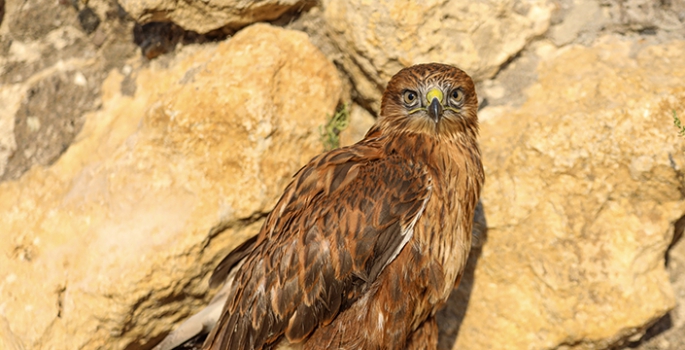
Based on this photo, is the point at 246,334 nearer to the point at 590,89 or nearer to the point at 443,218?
the point at 443,218

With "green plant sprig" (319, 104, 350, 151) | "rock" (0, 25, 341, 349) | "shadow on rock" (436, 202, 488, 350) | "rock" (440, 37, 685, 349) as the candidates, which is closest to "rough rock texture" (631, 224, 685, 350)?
"rock" (440, 37, 685, 349)

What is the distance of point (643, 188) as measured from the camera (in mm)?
4328

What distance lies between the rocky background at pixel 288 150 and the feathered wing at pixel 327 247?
2.43 ft

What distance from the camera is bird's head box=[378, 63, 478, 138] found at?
400 cm

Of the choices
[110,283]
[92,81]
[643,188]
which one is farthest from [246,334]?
[643,188]

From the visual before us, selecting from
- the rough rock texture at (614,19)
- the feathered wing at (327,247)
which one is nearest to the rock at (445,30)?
the rough rock texture at (614,19)

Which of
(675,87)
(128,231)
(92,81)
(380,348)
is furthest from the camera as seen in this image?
(92,81)

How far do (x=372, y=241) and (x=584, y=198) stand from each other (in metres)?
1.56

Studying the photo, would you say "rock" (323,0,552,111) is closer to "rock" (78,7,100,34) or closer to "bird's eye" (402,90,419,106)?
"bird's eye" (402,90,419,106)

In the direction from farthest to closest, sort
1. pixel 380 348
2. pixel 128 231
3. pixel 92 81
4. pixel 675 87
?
1. pixel 92 81
2. pixel 128 231
3. pixel 675 87
4. pixel 380 348

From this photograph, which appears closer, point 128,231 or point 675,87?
point 675,87

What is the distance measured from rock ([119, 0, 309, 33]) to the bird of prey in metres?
1.25

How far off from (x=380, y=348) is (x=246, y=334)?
761 mm

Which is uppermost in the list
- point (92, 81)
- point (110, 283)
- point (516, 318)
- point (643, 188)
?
point (92, 81)
